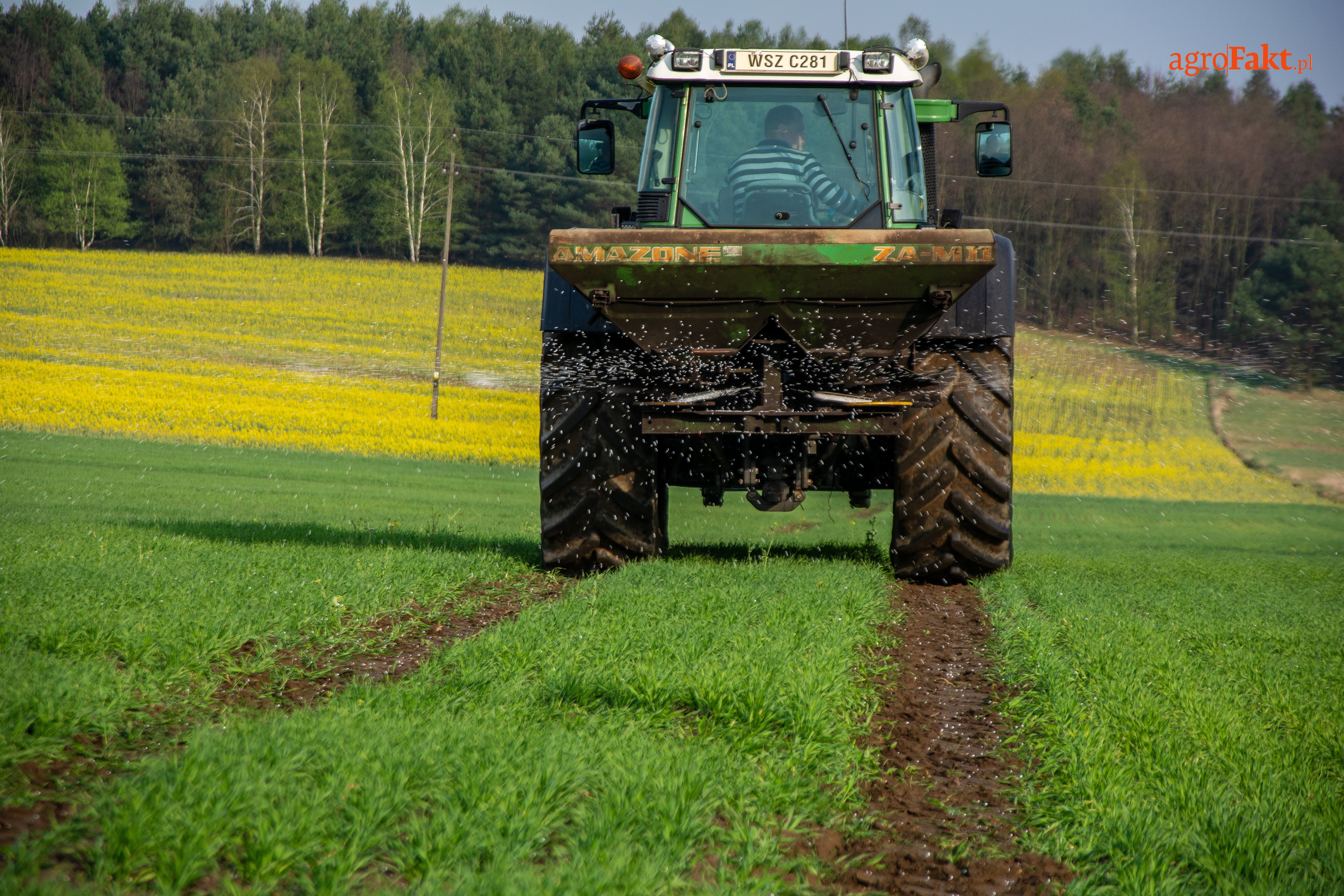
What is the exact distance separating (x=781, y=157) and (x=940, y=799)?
465 centimetres

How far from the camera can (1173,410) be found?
33531mm

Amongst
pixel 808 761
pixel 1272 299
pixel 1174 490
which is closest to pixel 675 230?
pixel 808 761

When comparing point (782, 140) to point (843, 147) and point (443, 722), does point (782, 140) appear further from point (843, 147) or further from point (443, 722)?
point (443, 722)

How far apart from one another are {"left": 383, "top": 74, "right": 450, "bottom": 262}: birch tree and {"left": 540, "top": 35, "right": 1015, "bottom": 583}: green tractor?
162 ft

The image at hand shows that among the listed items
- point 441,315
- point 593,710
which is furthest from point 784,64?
point 441,315

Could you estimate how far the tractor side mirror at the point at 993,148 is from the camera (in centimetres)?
730

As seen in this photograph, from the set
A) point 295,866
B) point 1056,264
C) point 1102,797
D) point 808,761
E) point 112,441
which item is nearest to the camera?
point 295,866

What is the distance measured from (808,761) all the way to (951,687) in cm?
144

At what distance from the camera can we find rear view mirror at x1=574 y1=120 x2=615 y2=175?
7484 mm

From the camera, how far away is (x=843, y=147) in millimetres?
7020

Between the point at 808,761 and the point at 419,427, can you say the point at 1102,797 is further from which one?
the point at 419,427

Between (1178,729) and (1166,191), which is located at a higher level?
(1166,191)

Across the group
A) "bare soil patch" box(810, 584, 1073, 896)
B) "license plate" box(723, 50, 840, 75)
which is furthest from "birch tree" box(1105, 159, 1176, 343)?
Answer: "bare soil patch" box(810, 584, 1073, 896)

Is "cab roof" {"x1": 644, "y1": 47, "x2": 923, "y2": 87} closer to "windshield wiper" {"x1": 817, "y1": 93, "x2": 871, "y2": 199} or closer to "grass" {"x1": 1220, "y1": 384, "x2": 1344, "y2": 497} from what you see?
"windshield wiper" {"x1": 817, "y1": 93, "x2": 871, "y2": 199}
